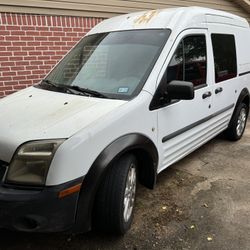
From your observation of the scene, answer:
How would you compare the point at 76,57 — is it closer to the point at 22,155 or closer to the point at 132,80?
the point at 132,80

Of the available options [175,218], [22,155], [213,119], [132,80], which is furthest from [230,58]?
[22,155]

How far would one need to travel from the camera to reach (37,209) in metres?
2.26

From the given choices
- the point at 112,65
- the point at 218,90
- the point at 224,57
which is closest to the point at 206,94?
the point at 218,90

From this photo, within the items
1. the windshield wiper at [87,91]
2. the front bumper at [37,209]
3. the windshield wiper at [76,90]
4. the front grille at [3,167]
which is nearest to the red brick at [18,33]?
the windshield wiper at [76,90]

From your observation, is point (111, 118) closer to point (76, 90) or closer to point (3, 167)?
point (76, 90)

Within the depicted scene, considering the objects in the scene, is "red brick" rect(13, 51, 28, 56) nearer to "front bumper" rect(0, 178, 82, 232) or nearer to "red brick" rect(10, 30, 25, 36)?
"red brick" rect(10, 30, 25, 36)

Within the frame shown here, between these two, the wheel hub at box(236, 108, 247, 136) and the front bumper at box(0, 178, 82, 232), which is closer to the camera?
the front bumper at box(0, 178, 82, 232)

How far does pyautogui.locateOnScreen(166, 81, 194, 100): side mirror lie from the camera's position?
3.02 metres

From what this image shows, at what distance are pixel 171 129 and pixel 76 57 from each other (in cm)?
139

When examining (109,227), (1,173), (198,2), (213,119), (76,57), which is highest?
(198,2)

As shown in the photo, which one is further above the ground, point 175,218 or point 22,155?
point 22,155

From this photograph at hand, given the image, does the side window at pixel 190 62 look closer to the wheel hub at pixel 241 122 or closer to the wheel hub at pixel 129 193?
the wheel hub at pixel 129 193

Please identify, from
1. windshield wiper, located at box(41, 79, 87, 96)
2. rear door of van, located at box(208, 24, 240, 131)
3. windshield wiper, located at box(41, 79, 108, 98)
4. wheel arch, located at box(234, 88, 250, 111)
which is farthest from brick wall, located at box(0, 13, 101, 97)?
wheel arch, located at box(234, 88, 250, 111)

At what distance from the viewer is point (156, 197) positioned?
11.9ft
